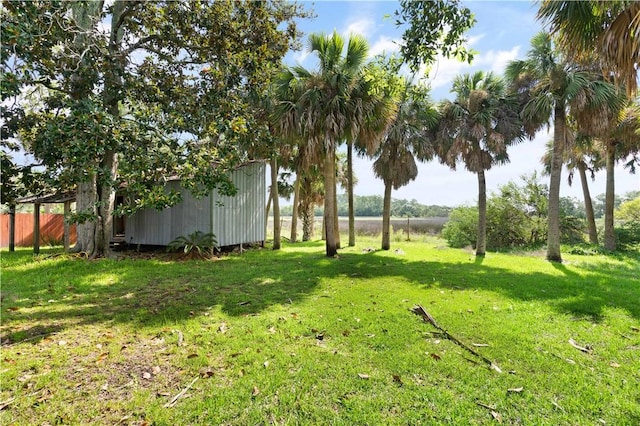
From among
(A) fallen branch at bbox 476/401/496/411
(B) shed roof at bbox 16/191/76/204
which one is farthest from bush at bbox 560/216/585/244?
(B) shed roof at bbox 16/191/76/204

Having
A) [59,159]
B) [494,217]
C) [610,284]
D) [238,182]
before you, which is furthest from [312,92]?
[494,217]

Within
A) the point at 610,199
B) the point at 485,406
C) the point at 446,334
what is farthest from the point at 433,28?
the point at 610,199

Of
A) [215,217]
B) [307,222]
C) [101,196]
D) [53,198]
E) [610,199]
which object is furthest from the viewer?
[307,222]

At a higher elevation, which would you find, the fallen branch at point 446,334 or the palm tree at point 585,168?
the palm tree at point 585,168

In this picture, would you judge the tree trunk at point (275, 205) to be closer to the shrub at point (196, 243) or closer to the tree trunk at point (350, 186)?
the shrub at point (196, 243)

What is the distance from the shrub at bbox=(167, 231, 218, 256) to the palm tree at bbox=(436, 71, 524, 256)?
9.68 m

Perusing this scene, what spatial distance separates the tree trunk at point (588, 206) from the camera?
16.4m

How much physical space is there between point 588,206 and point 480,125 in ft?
32.9

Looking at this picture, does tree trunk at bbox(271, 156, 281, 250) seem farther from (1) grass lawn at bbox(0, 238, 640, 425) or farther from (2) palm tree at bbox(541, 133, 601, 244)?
(2) palm tree at bbox(541, 133, 601, 244)

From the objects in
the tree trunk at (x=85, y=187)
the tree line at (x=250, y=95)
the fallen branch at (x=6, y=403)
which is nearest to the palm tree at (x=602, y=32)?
the tree line at (x=250, y=95)

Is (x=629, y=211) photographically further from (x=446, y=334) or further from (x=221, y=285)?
(x=221, y=285)

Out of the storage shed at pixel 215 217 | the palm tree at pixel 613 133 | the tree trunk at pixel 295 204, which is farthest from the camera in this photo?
the tree trunk at pixel 295 204

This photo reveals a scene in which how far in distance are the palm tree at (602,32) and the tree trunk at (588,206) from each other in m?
15.1

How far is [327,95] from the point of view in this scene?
9867 mm
